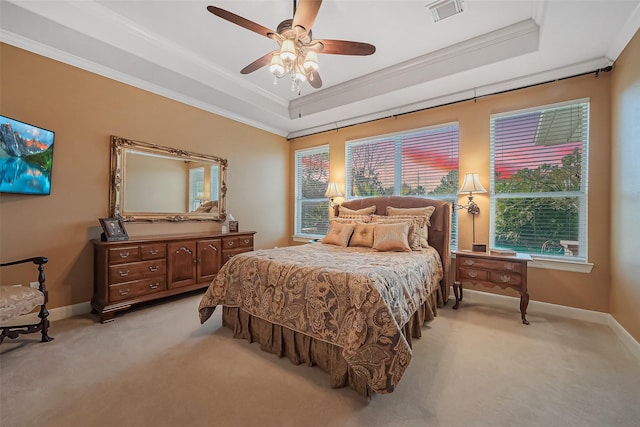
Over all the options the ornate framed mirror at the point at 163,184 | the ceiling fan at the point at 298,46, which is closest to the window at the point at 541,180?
the ceiling fan at the point at 298,46

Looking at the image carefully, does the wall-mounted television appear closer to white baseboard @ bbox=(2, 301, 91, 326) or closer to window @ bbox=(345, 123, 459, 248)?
white baseboard @ bbox=(2, 301, 91, 326)

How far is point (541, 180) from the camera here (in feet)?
10.3

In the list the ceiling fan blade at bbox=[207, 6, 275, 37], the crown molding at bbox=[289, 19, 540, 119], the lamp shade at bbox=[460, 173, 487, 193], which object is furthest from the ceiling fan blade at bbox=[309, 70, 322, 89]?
the lamp shade at bbox=[460, 173, 487, 193]

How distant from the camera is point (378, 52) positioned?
3121 millimetres

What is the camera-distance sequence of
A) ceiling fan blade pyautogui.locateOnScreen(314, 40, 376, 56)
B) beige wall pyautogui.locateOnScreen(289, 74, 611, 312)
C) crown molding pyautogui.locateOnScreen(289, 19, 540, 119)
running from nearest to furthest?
ceiling fan blade pyautogui.locateOnScreen(314, 40, 376, 56), crown molding pyautogui.locateOnScreen(289, 19, 540, 119), beige wall pyautogui.locateOnScreen(289, 74, 611, 312)

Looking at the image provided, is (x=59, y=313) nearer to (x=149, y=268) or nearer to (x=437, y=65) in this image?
(x=149, y=268)

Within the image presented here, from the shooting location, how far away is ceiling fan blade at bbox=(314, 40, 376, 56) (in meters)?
2.12

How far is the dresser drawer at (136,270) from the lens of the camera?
9.14ft

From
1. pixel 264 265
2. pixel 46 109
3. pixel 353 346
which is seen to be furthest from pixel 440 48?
pixel 46 109

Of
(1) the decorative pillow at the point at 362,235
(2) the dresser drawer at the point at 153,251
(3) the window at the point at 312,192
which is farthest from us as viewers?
(3) the window at the point at 312,192

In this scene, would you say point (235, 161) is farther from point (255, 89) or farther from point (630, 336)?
point (630, 336)

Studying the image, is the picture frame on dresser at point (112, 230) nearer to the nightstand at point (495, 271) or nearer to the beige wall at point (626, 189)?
the nightstand at point (495, 271)

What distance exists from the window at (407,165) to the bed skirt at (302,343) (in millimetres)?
1900

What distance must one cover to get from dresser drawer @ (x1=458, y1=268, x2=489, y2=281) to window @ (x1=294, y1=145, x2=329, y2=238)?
259 cm
